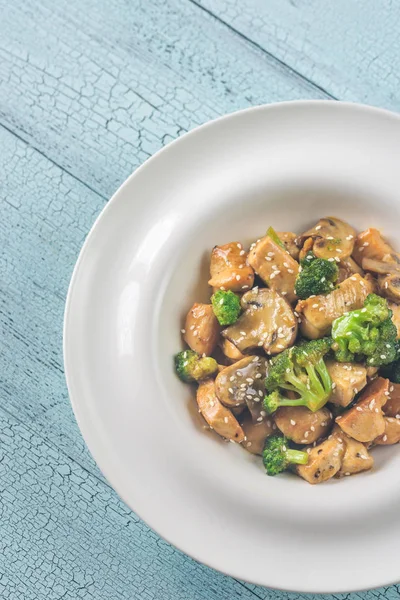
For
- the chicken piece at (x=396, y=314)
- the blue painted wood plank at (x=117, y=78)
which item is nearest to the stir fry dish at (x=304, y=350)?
the chicken piece at (x=396, y=314)

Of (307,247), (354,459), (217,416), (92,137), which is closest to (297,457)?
(354,459)

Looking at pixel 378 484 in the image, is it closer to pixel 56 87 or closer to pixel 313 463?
pixel 313 463

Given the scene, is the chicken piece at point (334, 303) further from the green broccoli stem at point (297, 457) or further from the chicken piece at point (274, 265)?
the green broccoli stem at point (297, 457)

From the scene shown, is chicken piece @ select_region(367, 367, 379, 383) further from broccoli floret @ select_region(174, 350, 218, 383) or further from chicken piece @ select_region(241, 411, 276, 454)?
broccoli floret @ select_region(174, 350, 218, 383)

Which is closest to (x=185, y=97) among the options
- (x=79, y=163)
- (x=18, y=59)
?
(x=79, y=163)

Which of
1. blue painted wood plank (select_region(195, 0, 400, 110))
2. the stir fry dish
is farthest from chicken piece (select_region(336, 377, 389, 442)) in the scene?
blue painted wood plank (select_region(195, 0, 400, 110))

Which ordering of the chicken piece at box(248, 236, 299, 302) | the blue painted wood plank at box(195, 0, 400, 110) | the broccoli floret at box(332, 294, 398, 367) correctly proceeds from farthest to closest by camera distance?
1. the blue painted wood plank at box(195, 0, 400, 110)
2. the chicken piece at box(248, 236, 299, 302)
3. the broccoli floret at box(332, 294, 398, 367)
